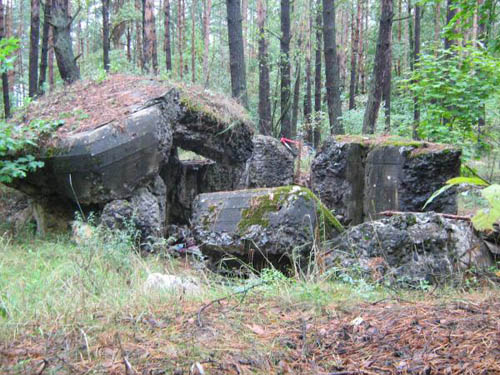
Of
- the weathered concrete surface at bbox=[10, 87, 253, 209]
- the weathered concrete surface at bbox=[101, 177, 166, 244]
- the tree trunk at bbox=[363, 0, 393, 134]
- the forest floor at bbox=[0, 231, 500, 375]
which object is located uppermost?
the tree trunk at bbox=[363, 0, 393, 134]

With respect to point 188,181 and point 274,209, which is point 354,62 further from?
point 274,209

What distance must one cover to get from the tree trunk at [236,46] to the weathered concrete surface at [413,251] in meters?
7.79

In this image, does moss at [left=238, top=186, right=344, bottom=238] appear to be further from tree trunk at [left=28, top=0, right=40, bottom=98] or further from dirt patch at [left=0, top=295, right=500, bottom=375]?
tree trunk at [left=28, top=0, right=40, bottom=98]

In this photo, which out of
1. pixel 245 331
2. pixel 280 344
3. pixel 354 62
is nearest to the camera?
pixel 280 344

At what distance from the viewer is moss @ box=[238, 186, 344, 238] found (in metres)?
4.63

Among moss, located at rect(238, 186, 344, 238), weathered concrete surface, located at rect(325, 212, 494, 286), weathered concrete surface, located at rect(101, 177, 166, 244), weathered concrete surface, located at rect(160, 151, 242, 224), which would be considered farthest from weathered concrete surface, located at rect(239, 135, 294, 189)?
weathered concrete surface, located at rect(325, 212, 494, 286)

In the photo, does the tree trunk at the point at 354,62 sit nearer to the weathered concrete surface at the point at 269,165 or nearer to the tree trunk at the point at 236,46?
the tree trunk at the point at 236,46

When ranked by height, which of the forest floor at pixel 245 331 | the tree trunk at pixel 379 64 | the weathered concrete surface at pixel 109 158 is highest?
A: the tree trunk at pixel 379 64

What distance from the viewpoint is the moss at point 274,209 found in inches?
182

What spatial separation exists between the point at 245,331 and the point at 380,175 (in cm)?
426

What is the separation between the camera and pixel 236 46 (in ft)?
37.9

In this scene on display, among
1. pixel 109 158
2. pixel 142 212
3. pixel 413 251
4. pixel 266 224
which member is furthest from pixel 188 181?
pixel 413 251

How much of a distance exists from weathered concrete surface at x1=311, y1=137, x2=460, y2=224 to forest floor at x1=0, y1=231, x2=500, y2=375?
2633mm

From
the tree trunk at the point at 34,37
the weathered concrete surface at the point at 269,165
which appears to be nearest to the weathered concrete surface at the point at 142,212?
the weathered concrete surface at the point at 269,165
